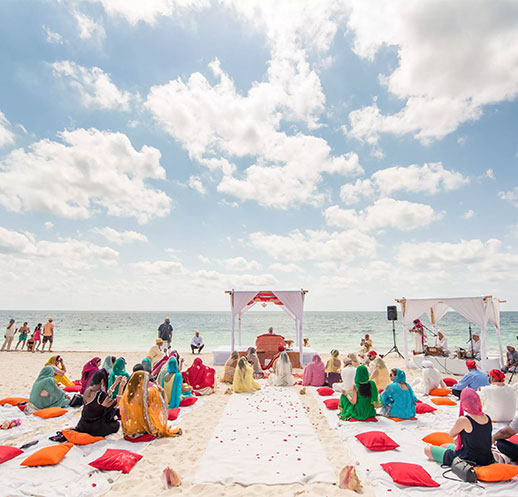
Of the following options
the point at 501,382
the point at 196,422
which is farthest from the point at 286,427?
the point at 501,382

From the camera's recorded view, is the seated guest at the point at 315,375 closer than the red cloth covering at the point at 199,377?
No

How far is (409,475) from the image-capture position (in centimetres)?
370

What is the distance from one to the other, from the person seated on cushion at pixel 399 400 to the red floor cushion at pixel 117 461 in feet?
14.5

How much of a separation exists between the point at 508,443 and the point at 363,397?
91.0 inches

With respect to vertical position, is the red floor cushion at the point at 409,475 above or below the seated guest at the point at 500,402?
below

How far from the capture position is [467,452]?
383 cm

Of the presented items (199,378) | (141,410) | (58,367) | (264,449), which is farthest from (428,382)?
(58,367)

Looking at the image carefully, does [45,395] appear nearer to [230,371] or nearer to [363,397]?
[230,371]

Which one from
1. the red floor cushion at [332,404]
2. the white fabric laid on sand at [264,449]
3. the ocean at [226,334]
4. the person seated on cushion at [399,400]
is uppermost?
the person seated on cushion at [399,400]

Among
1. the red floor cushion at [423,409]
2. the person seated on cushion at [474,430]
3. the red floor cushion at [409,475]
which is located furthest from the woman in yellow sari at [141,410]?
the red floor cushion at [423,409]

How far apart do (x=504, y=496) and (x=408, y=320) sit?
36.6 feet

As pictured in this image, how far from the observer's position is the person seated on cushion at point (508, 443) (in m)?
3.96

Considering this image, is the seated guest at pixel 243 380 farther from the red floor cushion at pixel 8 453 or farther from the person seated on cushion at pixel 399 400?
the red floor cushion at pixel 8 453

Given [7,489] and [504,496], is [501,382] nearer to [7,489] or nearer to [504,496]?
[504,496]
